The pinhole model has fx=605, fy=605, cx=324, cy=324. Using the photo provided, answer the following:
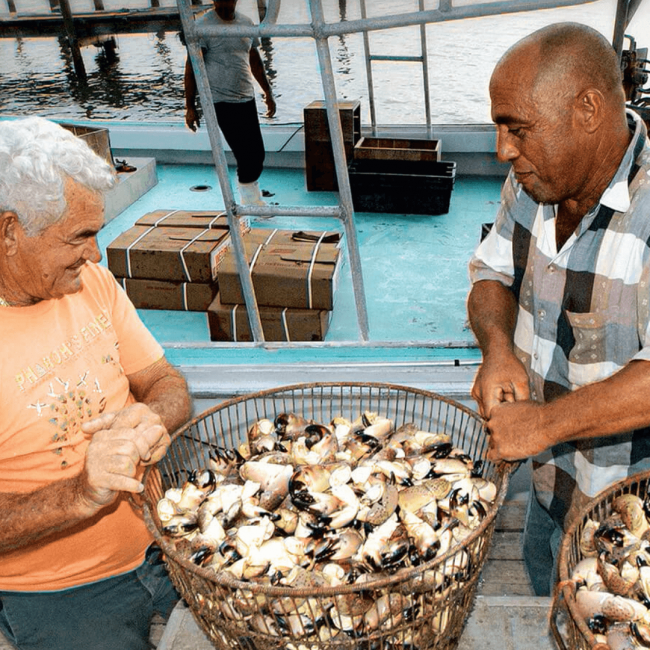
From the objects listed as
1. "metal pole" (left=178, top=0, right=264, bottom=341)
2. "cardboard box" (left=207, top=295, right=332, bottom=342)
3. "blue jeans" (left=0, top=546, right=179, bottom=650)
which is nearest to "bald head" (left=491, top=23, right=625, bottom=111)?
"metal pole" (left=178, top=0, right=264, bottom=341)

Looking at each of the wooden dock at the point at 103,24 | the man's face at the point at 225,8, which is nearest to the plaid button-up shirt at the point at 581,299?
the man's face at the point at 225,8

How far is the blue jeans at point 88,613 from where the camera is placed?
1.47 m

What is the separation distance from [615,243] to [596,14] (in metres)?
15.0

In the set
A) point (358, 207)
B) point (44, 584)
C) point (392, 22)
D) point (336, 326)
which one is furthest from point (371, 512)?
point (358, 207)

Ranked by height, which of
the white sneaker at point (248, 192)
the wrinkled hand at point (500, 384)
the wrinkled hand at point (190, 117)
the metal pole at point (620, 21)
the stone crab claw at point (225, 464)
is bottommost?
the white sneaker at point (248, 192)

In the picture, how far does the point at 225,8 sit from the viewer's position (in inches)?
151

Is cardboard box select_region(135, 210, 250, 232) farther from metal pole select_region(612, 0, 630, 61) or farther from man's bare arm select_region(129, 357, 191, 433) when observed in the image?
metal pole select_region(612, 0, 630, 61)

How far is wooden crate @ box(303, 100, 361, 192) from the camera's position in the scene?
4637 mm

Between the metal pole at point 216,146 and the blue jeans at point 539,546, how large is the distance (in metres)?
1.29

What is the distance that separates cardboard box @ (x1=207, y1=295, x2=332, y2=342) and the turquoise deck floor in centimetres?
14

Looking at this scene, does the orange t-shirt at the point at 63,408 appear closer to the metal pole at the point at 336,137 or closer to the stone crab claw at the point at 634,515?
the metal pole at the point at 336,137

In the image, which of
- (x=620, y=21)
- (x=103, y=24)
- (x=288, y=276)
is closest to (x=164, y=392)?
(x=288, y=276)

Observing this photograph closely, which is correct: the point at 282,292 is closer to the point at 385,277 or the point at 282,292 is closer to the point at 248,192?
the point at 385,277

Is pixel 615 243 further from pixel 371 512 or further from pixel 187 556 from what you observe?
pixel 187 556
